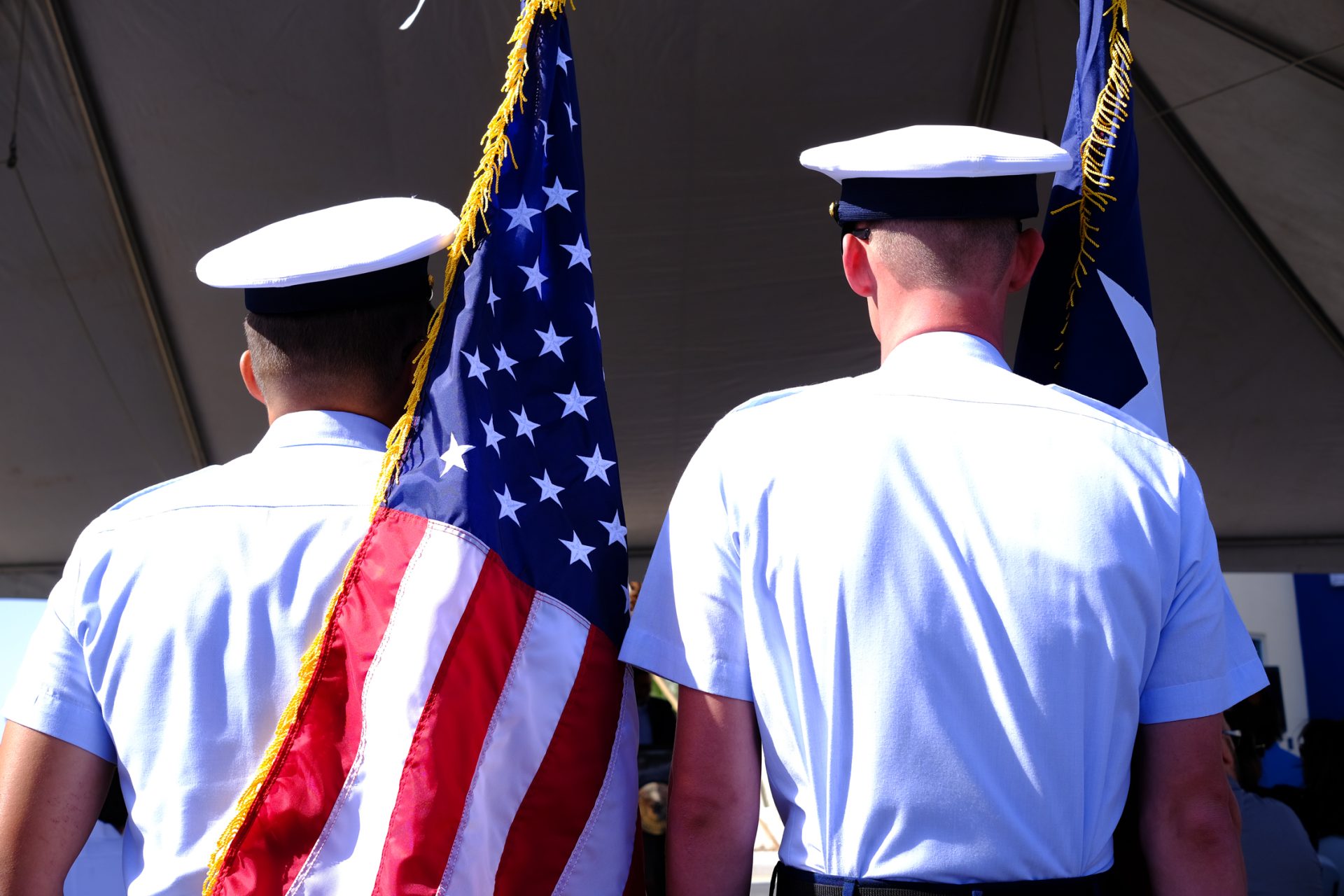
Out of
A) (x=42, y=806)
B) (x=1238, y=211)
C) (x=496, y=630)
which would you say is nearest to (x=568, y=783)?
(x=496, y=630)

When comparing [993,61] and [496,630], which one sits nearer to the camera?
[496,630]

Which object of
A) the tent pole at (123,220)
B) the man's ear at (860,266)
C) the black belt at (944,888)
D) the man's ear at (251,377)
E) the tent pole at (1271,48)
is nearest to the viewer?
the black belt at (944,888)

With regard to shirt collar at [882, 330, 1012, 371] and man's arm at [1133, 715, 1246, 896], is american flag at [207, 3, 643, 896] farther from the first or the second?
man's arm at [1133, 715, 1246, 896]

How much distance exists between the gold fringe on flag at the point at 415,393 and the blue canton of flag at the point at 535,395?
1cm

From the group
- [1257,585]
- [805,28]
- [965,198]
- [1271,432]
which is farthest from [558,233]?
[1257,585]

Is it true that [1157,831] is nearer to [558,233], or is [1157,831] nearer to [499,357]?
[499,357]

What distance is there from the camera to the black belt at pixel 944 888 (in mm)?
1067

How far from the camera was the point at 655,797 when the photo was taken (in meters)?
3.21

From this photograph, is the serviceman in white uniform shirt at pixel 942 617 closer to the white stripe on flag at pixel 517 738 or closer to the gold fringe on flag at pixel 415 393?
the white stripe on flag at pixel 517 738

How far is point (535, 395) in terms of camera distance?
4.82 feet

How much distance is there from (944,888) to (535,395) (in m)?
0.76

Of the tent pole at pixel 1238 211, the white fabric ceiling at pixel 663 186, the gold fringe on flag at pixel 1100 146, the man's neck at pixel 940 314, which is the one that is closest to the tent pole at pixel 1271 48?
the white fabric ceiling at pixel 663 186

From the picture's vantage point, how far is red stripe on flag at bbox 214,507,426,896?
1.13m

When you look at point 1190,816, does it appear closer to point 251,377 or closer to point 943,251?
point 943,251
